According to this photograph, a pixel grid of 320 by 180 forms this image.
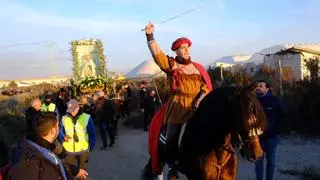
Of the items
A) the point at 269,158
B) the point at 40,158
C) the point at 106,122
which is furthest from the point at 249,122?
the point at 106,122

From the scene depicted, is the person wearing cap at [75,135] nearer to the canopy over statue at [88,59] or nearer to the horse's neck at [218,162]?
the horse's neck at [218,162]

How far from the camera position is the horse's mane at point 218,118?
5.64 meters

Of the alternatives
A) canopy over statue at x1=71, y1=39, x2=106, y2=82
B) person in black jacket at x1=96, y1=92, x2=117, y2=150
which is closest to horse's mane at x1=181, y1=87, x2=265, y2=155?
person in black jacket at x1=96, y1=92, x2=117, y2=150

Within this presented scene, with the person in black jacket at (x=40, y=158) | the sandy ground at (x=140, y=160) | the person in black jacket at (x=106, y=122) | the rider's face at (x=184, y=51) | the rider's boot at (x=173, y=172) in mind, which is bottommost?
the sandy ground at (x=140, y=160)

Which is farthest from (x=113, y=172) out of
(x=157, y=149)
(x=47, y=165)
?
(x=47, y=165)

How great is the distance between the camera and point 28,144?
4.67m

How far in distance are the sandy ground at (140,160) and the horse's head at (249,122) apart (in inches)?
211

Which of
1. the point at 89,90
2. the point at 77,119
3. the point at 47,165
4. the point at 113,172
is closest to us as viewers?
the point at 47,165

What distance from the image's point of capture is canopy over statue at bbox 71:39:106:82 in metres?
25.3

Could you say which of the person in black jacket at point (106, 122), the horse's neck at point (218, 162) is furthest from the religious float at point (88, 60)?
the horse's neck at point (218, 162)

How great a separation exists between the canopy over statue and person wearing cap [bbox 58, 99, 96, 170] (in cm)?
1663

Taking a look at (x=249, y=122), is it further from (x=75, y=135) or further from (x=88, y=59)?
(x=88, y=59)

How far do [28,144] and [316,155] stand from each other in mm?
10198

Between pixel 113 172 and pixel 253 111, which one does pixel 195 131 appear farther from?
pixel 113 172
